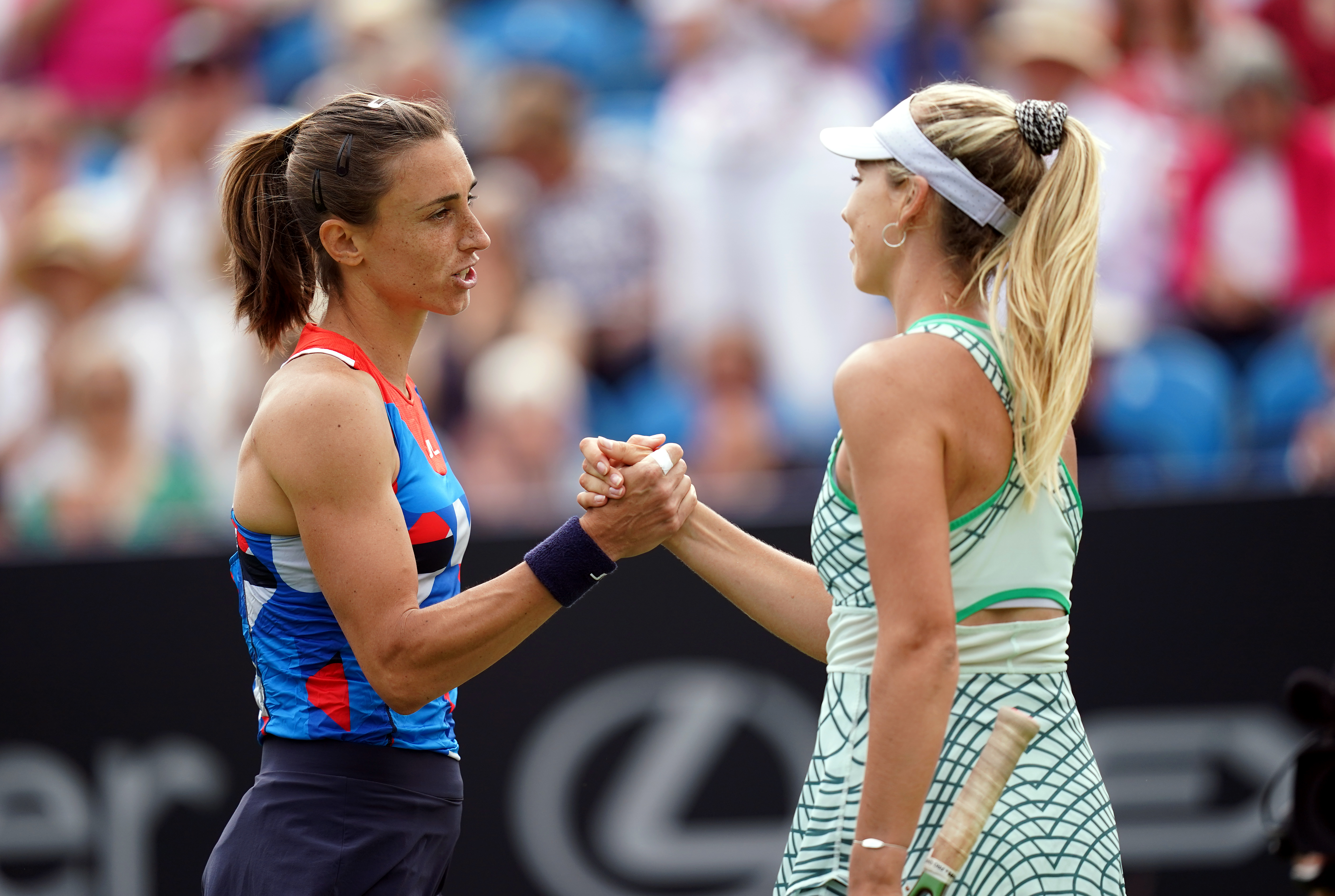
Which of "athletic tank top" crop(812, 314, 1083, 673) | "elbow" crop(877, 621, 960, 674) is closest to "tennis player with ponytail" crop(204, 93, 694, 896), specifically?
"athletic tank top" crop(812, 314, 1083, 673)

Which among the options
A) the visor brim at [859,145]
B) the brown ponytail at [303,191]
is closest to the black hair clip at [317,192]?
the brown ponytail at [303,191]

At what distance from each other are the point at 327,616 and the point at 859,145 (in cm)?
112

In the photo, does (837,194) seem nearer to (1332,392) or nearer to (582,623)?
(1332,392)

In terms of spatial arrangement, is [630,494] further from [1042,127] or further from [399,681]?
[1042,127]

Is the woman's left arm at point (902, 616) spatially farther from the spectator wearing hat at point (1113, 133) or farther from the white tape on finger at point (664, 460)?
the spectator wearing hat at point (1113, 133)

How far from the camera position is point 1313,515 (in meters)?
4.56

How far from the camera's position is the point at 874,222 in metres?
2.31

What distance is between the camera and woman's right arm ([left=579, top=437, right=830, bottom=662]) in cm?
267

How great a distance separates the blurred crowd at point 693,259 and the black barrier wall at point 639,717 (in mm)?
345

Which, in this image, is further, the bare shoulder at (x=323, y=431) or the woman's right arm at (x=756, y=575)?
the woman's right arm at (x=756, y=575)

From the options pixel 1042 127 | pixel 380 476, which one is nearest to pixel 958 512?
pixel 1042 127

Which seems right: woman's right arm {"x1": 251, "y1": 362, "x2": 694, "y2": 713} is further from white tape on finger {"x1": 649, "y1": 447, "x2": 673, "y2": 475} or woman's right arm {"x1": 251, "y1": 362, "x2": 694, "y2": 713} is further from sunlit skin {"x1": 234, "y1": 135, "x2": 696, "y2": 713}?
white tape on finger {"x1": 649, "y1": 447, "x2": 673, "y2": 475}

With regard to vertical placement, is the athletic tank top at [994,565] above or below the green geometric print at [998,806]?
above

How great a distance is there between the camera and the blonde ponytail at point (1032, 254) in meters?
2.18
